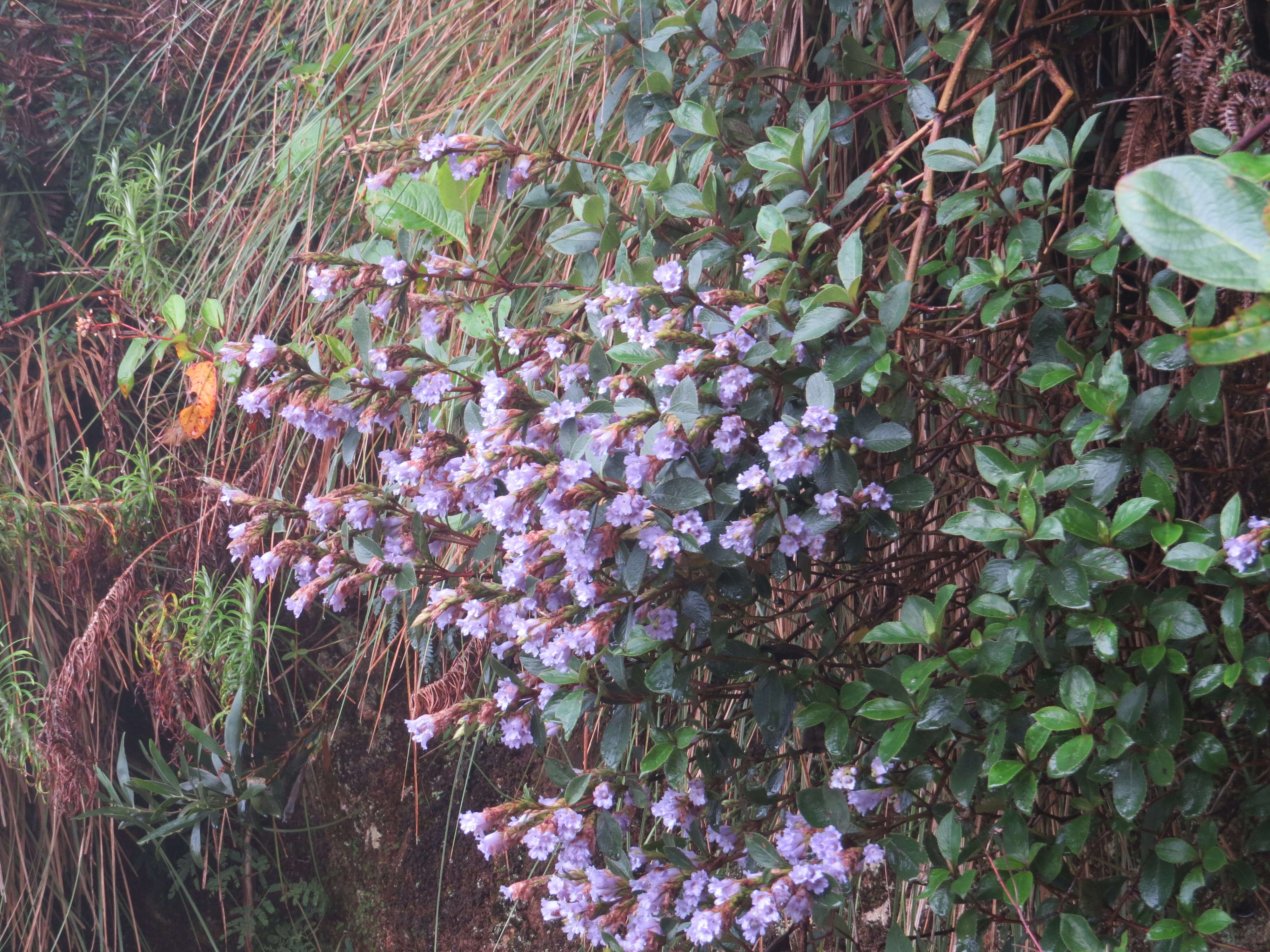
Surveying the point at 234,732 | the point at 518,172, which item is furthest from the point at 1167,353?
the point at 234,732

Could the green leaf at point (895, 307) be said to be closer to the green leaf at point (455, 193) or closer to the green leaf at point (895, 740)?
the green leaf at point (895, 740)

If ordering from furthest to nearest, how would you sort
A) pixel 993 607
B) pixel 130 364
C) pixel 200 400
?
pixel 200 400, pixel 130 364, pixel 993 607

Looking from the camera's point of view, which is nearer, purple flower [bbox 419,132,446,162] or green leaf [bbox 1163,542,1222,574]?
green leaf [bbox 1163,542,1222,574]

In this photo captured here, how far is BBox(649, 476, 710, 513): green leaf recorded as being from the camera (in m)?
0.76

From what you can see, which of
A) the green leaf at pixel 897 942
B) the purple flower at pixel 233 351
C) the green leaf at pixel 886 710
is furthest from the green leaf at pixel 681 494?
the purple flower at pixel 233 351

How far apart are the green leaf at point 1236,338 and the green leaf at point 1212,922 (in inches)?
21.8

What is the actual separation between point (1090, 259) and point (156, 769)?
61.5 inches

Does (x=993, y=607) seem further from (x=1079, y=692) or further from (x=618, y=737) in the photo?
(x=618, y=737)

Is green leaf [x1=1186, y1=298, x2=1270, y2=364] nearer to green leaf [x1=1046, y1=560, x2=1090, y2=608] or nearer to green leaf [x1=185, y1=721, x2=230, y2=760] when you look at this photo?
green leaf [x1=1046, y1=560, x2=1090, y2=608]

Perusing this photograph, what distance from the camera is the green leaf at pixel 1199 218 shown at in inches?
14.0

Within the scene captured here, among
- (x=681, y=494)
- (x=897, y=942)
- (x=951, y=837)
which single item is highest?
(x=681, y=494)

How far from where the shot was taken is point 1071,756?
736 millimetres

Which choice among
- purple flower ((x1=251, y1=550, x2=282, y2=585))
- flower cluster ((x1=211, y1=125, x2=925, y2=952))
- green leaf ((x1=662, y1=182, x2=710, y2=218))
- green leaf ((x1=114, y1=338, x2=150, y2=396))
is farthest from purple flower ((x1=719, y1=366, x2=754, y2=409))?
green leaf ((x1=114, y1=338, x2=150, y2=396))

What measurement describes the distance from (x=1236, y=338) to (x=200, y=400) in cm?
157
